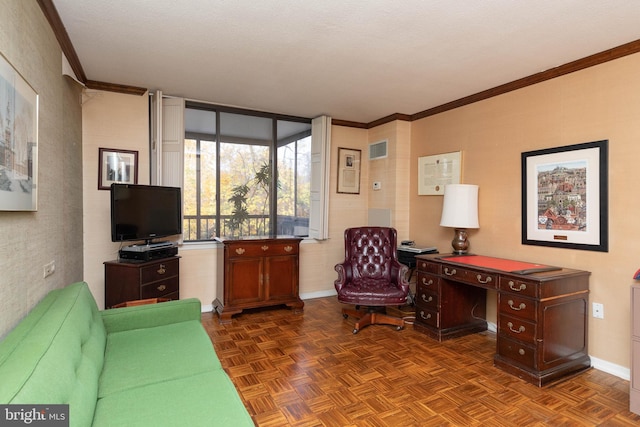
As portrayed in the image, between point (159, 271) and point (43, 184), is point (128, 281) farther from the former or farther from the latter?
point (43, 184)

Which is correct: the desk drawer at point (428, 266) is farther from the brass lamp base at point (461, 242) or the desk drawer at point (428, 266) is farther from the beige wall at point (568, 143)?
the beige wall at point (568, 143)

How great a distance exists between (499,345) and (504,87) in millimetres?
2503

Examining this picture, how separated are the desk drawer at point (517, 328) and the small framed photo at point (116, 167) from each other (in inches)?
153

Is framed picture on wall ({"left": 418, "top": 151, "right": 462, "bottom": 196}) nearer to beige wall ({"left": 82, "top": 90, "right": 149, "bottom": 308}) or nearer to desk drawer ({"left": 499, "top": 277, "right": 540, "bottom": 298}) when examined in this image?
desk drawer ({"left": 499, "top": 277, "right": 540, "bottom": 298})

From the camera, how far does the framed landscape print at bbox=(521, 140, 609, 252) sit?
285 centimetres

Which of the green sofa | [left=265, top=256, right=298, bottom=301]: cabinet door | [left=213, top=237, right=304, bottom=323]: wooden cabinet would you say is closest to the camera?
the green sofa

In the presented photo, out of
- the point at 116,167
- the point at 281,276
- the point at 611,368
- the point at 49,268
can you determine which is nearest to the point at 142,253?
the point at 49,268

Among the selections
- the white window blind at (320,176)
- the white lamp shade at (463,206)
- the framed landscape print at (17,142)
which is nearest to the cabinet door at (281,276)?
the white window blind at (320,176)

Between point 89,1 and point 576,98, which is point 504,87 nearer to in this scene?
point 576,98

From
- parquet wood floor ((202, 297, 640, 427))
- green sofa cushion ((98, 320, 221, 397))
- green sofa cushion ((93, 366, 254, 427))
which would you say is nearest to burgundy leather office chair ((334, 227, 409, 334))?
parquet wood floor ((202, 297, 640, 427))

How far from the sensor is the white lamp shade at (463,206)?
3.65 metres

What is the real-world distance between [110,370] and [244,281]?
2266 millimetres

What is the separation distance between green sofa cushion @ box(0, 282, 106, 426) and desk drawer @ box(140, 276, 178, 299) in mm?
1264

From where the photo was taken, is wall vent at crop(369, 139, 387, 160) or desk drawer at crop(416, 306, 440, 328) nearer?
desk drawer at crop(416, 306, 440, 328)
